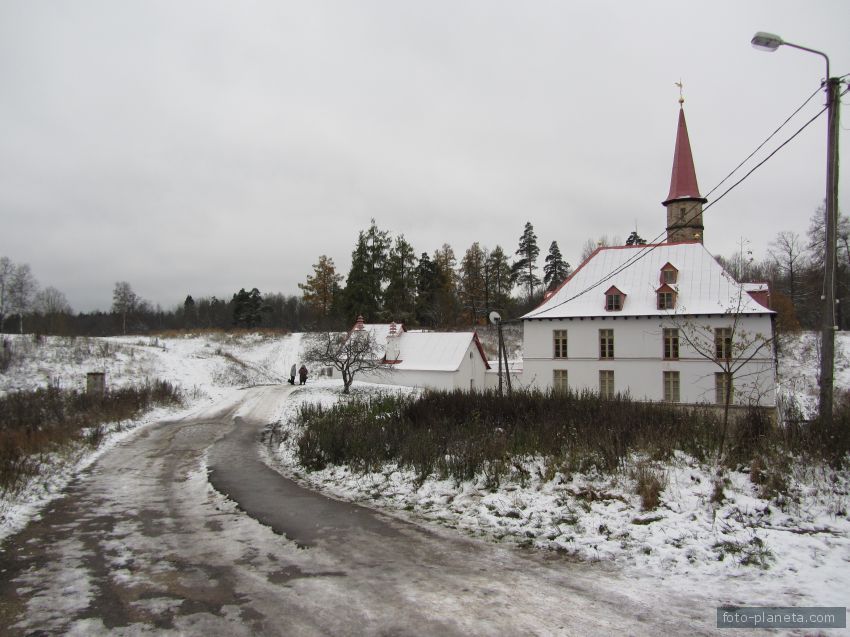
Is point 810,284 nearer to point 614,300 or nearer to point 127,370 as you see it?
point 614,300

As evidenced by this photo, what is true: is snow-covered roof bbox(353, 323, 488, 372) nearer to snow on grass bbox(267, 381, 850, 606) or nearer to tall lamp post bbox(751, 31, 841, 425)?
snow on grass bbox(267, 381, 850, 606)

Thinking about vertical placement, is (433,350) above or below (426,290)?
below

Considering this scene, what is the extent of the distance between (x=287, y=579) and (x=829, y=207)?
1009cm

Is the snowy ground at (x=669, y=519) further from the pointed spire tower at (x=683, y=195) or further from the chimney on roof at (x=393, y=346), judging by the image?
the pointed spire tower at (x=683, y=195)

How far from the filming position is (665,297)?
104 ft

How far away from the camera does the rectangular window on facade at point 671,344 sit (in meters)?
31.0

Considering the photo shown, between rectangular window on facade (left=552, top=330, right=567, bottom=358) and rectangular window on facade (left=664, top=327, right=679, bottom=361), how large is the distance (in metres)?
6.07

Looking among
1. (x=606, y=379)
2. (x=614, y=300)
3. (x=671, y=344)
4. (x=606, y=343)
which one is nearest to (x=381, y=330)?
(x=606, y=343)

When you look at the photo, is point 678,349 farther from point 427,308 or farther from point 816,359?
point 427,308

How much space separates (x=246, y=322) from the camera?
70.1 meters

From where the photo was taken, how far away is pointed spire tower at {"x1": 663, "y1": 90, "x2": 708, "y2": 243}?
40.2 meters

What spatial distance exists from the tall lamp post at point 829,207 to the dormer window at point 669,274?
24.7 m

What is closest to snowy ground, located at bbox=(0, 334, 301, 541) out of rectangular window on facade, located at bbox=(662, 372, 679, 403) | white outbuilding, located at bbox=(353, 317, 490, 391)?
white outbuilding, located at bbox=(353, 317, 490, 391)

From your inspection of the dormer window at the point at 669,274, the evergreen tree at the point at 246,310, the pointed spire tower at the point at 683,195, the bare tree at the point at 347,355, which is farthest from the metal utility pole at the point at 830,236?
the evergreen tree at the point at 246,310
